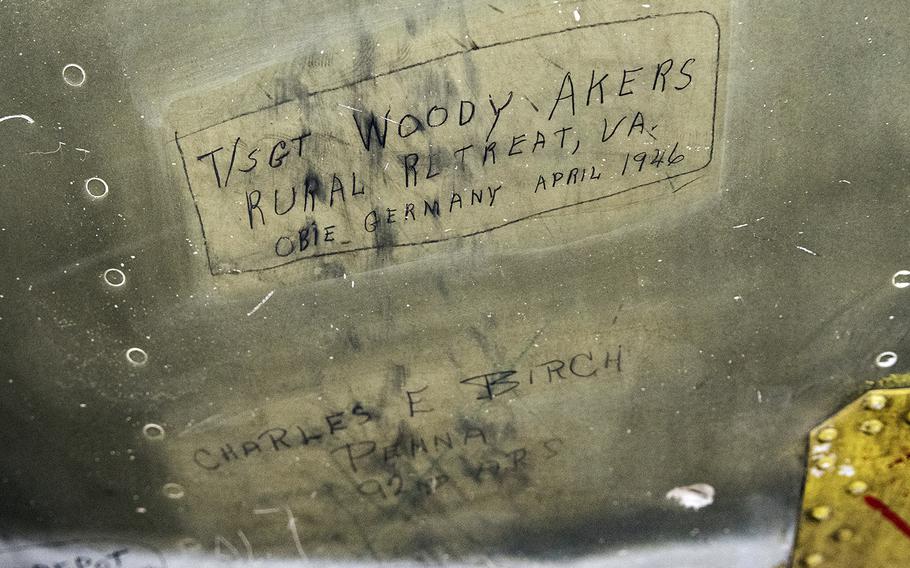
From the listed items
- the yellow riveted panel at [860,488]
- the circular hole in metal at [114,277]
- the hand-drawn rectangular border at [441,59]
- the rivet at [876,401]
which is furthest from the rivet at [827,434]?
the circular hole in metal at [114,277]

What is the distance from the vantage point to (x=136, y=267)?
2080 mm

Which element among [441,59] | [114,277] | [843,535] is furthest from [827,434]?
[114,277]

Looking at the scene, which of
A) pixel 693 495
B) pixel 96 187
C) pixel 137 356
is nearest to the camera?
pixel 96 187

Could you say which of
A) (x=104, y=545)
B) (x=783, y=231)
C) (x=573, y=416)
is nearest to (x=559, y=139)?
(x=783, y=231)

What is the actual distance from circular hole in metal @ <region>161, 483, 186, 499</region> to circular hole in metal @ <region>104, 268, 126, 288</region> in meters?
0.65

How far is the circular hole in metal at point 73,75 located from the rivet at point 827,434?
2.17 metres

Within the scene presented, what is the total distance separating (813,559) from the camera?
2.55m

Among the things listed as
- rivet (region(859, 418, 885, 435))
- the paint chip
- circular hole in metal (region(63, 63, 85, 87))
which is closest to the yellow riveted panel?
rivet (region(859, 418, 885, 435))

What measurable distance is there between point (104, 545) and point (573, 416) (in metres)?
1.48

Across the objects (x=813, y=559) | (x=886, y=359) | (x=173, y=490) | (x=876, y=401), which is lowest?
(x=813, y=559)

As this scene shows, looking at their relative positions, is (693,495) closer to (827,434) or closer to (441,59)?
(827,434)

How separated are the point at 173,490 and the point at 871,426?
6.69 feet

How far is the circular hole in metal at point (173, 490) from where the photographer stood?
7.83ft

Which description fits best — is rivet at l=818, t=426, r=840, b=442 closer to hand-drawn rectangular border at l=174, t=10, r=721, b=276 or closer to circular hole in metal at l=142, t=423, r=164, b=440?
hand-drawn rectangular border at l=174, t=10, r=721, b=276
